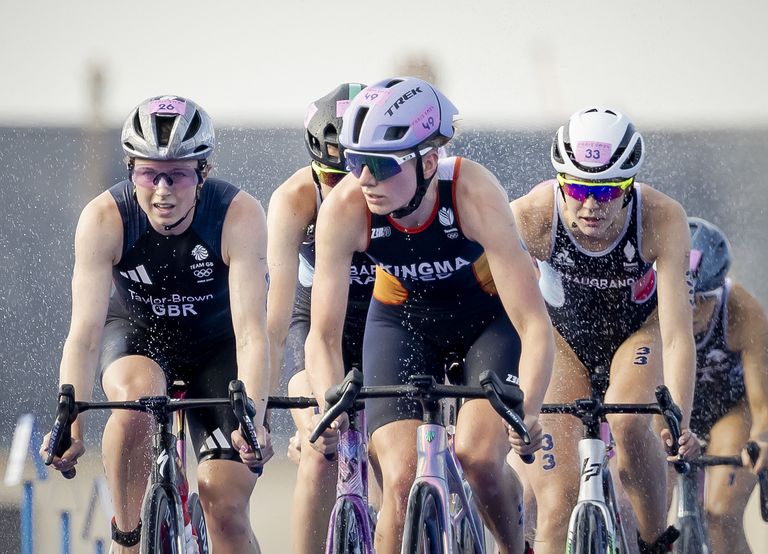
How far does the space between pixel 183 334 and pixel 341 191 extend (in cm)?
115

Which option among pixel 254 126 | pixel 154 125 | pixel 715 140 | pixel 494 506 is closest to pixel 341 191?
pixel 154 125

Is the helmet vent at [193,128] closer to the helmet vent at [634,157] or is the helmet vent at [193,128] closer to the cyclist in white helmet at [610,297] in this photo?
the cyclist in white helmet at [610,297]

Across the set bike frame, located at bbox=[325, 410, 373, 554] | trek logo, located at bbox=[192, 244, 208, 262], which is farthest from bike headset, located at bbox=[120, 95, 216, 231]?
bike frame, located at bbox=[325, 410, 373, 554]

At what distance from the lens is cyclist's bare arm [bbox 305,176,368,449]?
19.8ft

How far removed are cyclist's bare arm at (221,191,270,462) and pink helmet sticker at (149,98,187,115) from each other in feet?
1.53

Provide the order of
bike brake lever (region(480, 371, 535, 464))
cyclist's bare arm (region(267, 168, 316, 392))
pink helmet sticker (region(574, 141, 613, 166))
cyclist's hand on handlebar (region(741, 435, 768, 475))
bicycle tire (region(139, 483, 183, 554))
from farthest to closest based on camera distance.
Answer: cyclist's hand on handlebar (region(741, 435, 768, 475)), pink helmet sticker (region(574, 141, 613, 166)), cyclist's bare arm (region(267, 168, 316, 392)), bicycle tire (region(139, 483, 183, 554)), bike brake lever (region(480, 371, 535, 464))

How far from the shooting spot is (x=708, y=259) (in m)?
8.36

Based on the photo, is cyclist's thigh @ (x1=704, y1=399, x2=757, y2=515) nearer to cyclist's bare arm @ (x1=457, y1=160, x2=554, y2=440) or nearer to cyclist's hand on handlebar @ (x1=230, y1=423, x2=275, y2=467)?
cyclist's bare arm @ (x1=457, y1=160, x2=554, y2=440)

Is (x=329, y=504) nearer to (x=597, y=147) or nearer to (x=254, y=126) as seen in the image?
(x=597, y=147)

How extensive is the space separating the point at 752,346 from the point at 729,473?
0.75 meters

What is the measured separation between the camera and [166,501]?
5840 millimetres

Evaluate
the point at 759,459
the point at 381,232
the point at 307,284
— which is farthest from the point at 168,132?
the point at 759,459

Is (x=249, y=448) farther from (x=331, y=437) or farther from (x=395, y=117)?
(x=395, y=117)

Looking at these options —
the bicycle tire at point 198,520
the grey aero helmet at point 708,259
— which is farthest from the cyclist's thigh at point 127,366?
the grey aero helmet at point 708,259
